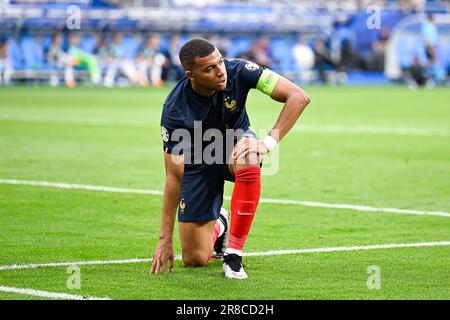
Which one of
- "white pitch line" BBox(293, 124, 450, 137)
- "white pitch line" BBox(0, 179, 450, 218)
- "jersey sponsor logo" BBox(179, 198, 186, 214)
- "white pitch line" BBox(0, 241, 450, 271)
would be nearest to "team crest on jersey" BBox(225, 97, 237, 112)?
"jersey sponsor logo" BBox(179, 198, 186, 214)

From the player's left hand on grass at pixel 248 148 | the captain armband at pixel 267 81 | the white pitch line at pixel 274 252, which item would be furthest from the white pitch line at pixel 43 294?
the captain armband at pixel 267 81

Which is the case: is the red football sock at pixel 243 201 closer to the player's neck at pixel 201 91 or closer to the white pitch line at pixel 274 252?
the player's neck at pixel 201 91

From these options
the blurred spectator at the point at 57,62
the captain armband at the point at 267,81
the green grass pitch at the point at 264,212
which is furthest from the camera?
the blurred spectator at the point at 57,62

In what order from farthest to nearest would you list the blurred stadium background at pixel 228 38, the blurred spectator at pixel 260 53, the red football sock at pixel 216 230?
the blurred spectator at pixel 260 53
the blurred stadium background at pixel 228 38
the red football sock at pixel 216 230

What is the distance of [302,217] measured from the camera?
10.1 meters

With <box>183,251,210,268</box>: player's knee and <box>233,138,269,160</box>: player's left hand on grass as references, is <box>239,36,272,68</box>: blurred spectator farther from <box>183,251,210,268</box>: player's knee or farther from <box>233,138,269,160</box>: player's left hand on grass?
<box>233,138,269,160</box>: player's left hand on grass

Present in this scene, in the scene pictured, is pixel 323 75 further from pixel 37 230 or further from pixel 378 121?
pixel 37 230

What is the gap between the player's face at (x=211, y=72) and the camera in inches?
281

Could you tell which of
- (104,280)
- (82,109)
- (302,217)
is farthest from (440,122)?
(104,280)

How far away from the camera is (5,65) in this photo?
40.8m

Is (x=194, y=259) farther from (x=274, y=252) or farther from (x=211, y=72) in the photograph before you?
(x=211, y=72)

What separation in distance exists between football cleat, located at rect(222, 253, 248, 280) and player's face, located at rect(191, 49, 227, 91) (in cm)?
121

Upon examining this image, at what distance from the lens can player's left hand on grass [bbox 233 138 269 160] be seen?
7027 mm

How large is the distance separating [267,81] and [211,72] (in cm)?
44
